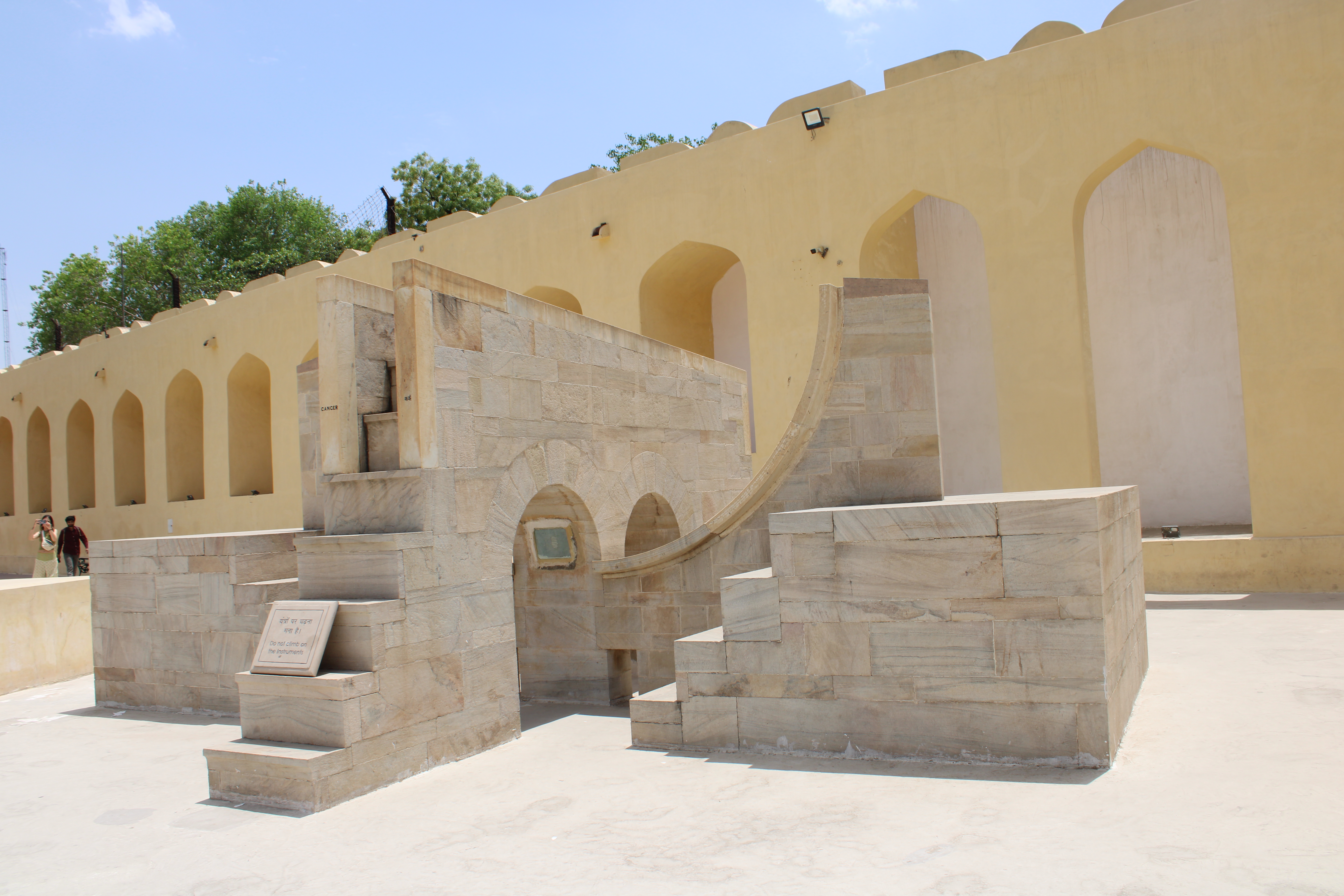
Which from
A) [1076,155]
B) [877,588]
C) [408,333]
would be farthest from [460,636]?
[1076,155]

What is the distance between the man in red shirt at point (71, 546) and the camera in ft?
47.6

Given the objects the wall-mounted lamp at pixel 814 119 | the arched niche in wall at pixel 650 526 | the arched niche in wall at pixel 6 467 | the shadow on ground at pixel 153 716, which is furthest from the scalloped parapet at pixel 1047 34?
the arched niche in wall at pixel 6 467

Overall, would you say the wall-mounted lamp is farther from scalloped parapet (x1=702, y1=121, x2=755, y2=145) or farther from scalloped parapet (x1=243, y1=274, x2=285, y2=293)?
scalloped parapet (x1=243, y1=274, x2=285, y2=293)

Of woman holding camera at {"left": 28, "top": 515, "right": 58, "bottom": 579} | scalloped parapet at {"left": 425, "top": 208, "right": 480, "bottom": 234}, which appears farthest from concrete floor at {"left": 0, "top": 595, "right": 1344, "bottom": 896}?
scalloped parapet at {"left": 425, "top": 208, "right": 480, "bottom": 234}

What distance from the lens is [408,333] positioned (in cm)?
549

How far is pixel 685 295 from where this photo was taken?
1512cm

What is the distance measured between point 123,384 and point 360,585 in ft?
68.1

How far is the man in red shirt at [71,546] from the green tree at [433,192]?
15.5m

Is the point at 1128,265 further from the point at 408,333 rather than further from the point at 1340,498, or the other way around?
the point at 408,333

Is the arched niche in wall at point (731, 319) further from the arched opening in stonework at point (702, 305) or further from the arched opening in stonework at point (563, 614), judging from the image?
the arched opening in stonework at point (563, 614)

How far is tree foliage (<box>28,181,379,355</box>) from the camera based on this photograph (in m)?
30.4

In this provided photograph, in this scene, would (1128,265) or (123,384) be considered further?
(123,384)

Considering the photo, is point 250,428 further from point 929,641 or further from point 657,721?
point 929,641

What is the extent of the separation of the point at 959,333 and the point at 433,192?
62.8ft
